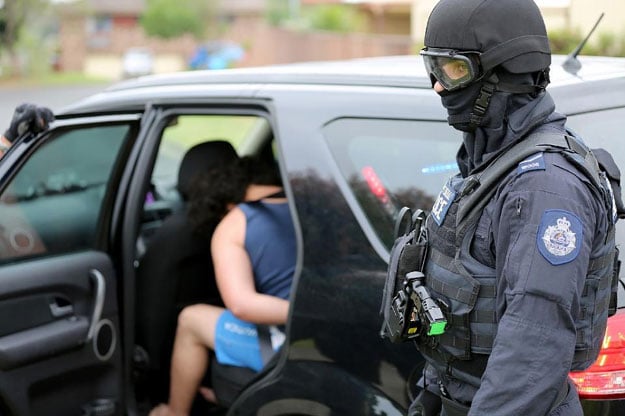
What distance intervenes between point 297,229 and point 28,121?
3.74 feet

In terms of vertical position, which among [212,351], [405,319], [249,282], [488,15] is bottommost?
[212,351]

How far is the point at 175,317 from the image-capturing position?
11.6ft

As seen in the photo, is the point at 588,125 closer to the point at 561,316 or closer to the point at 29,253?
the point at 561,316

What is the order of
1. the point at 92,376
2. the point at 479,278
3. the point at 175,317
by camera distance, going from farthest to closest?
the point at 175,317, the point at 92,376, the point at 479,278

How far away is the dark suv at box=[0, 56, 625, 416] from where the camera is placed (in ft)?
7.54

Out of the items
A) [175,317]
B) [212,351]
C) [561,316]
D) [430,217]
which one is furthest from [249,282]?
[561,316]

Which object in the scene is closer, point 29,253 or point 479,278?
point 479,278

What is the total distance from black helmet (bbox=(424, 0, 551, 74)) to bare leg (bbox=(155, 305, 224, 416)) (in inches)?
67.4

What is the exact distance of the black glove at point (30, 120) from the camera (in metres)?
2.99

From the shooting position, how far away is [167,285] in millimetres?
3508

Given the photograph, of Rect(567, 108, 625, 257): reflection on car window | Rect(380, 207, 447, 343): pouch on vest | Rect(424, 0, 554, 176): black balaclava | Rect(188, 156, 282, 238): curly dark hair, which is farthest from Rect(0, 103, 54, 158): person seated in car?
Rect(567, 108, 625, 257): reflection on car window

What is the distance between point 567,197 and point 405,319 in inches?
17.6

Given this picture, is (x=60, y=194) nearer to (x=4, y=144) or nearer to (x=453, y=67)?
(x=4, y=144)

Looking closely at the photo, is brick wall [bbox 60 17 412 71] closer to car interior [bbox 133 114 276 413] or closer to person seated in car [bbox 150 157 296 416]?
car interior [bbox 133 114 276 413]
